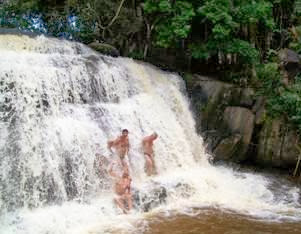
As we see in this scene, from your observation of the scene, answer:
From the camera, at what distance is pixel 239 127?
1040 centimetres

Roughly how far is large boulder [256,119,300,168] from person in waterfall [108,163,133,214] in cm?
418

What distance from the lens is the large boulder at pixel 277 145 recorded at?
1003 cm

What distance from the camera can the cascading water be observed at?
22.0 ft

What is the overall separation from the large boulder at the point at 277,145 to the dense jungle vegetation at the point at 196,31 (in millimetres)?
235

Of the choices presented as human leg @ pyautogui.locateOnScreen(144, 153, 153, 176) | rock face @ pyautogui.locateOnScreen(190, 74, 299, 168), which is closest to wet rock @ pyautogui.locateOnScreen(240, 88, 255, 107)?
rock face @ pyautogui.locateOnScreen(190, 74, 299, 168)

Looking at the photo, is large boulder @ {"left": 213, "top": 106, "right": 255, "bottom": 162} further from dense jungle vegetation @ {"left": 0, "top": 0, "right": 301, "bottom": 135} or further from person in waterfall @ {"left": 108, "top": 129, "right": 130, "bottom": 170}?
person in waterfall @ {"left": 108, "top": 129, "right": 130, "bottom": 170}

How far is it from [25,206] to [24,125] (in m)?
1.37

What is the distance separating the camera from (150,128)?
9.23 m

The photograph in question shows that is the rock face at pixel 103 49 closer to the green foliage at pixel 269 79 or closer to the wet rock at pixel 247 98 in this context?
the wet rock at pixel 247 98

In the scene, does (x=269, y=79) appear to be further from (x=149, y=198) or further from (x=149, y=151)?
(x=149, y=198)

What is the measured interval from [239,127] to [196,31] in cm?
303

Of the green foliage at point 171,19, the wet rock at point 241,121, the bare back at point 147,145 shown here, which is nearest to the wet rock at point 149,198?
the bare back at point 147,145

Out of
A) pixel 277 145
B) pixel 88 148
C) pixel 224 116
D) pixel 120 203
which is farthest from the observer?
pixel 224 116

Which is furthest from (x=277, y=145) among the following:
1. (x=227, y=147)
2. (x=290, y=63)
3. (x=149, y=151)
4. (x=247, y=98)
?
(x=149, y=151)
